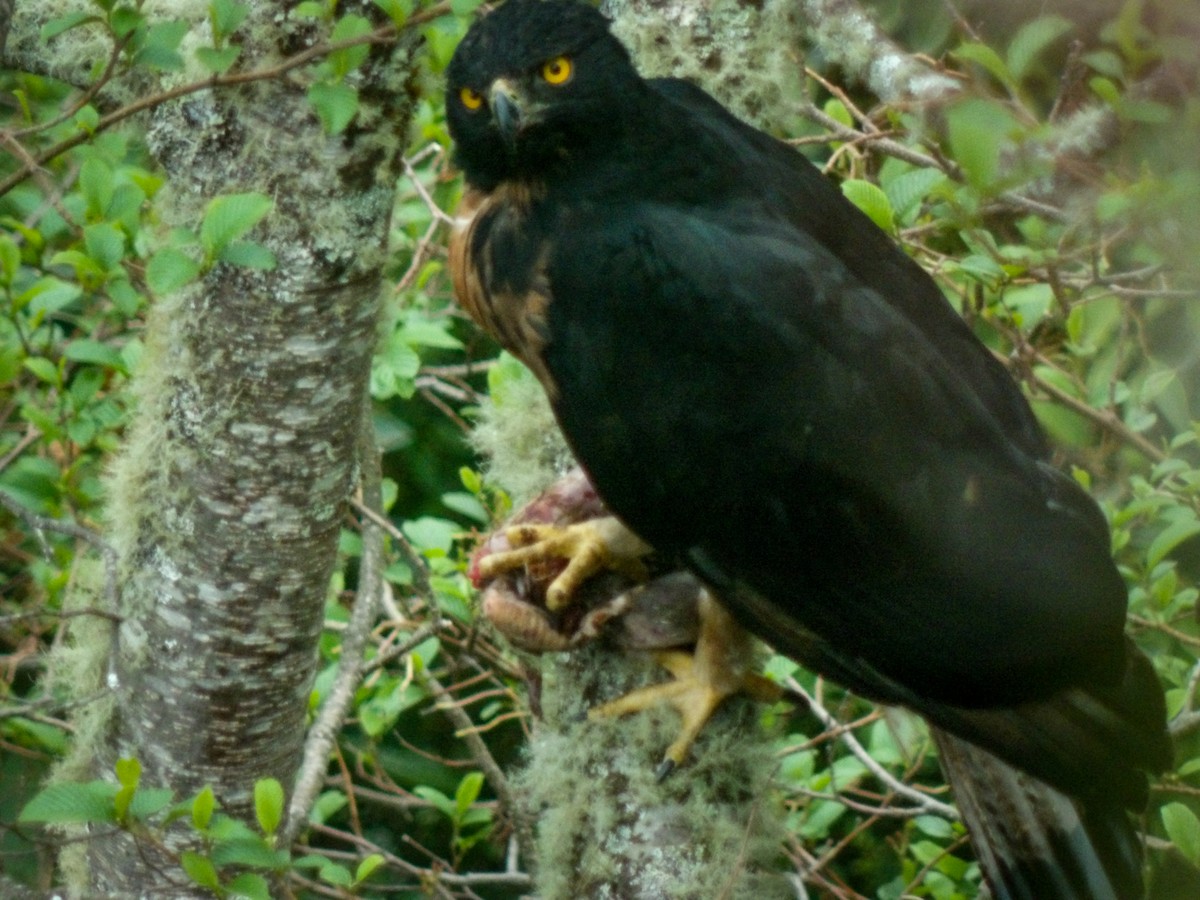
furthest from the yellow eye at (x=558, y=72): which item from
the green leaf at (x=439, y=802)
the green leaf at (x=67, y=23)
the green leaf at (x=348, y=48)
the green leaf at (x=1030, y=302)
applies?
the green leaf at (x=439, y=802)

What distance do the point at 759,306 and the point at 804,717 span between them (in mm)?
2233

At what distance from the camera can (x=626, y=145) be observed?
2.40 m

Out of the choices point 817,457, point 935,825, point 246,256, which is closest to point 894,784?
point 935,825

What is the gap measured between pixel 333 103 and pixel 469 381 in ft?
8.82

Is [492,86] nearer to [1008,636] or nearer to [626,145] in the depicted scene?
[626,145]

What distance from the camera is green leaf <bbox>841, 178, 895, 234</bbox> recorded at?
2.48m

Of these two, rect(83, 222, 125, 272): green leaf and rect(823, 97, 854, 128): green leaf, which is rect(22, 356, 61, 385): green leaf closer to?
rect(83, 222, 125, 272): green leaf

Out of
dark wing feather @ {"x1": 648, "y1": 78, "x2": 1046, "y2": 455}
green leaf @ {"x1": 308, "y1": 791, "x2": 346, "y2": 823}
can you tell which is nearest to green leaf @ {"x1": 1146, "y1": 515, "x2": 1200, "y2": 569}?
dark wing feather @ {"x1": 648, "y1": 78, "x2": 1046, "y2": 455}

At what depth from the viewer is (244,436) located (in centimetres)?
227

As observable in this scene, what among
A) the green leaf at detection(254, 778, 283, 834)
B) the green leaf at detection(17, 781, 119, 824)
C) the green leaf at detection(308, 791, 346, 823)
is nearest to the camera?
the green leaf at detection(17, 781, 119, 824)

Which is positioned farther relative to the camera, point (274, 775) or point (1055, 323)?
point (1055, 323)

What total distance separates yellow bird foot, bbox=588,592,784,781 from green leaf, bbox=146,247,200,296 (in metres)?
0.96

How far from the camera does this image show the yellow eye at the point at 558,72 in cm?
234

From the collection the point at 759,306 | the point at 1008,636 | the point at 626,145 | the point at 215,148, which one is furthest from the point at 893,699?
the point at 215,148
